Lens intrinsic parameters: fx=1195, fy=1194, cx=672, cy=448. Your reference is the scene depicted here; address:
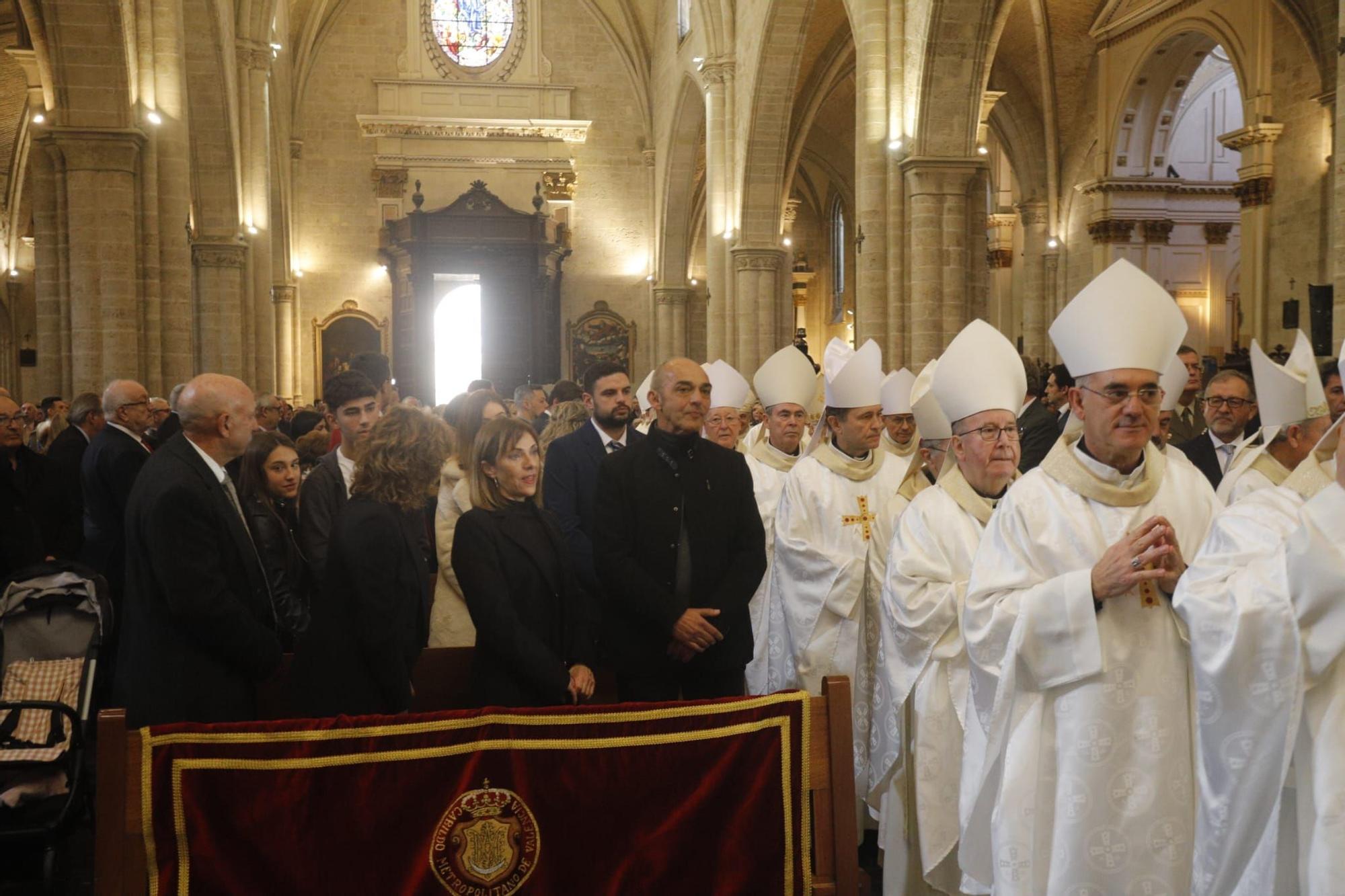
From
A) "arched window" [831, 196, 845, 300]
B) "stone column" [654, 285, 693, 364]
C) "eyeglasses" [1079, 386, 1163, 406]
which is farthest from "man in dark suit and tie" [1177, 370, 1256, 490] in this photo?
"arched window" [831, 196, 845, 300]

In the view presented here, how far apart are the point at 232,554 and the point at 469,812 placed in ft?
4.71

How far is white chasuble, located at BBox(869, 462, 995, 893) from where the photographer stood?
3.68m

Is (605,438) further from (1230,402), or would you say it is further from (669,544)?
(1230,402)

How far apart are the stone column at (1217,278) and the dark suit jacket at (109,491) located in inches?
704

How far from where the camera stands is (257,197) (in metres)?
17.1

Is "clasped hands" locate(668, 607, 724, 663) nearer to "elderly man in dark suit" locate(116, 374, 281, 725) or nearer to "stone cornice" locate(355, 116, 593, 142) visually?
"elderly man in dark suit" locate(116, 374, 281, 725)

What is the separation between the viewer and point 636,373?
27172mm

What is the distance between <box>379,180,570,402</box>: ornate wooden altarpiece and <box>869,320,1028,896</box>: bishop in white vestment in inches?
828

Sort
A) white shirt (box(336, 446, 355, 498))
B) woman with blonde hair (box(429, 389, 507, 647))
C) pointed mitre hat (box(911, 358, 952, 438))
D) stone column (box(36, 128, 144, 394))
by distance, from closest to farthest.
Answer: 1. pointed mitre hat (box(911, 358, 952, 438))
2. woman with blonde hair (box(429, 389, 507, 647))
3. white shirt (box(336, 446, 355, 498))
4. stone column (box(36, 128, 144, 394))

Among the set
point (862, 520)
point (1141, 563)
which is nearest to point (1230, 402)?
point (862, 520)

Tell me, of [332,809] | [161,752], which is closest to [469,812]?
[332,809]

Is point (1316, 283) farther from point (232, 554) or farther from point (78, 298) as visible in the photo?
point (232, 554)

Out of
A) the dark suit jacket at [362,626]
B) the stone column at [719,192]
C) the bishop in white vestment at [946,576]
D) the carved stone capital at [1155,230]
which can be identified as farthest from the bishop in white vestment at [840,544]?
the carved stone capital at [1155,230]

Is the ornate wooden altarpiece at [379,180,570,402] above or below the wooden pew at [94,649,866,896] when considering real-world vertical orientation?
above
